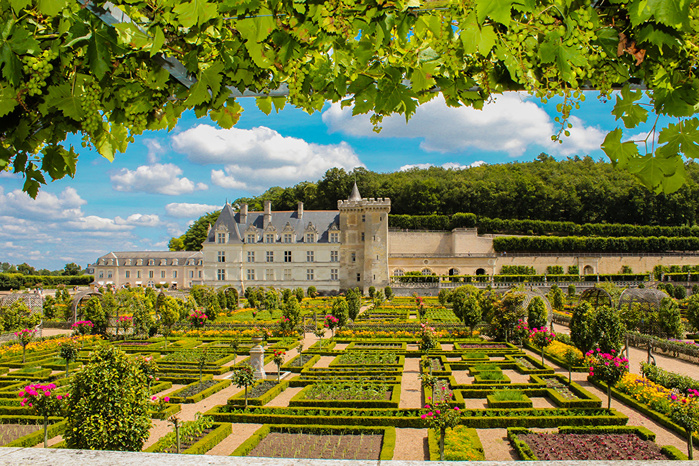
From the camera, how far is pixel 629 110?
63.7 inches

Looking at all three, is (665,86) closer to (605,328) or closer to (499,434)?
(499,434)

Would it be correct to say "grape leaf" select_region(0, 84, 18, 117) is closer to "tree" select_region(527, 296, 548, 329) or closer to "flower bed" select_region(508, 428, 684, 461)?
"flower bed" select_region(508, 428, 684, 461)

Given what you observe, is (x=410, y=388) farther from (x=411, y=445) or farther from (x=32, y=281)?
(x=32, y=281)

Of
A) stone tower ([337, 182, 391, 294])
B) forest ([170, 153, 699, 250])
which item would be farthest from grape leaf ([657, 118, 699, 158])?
forest ([170, 153, 699, 250])

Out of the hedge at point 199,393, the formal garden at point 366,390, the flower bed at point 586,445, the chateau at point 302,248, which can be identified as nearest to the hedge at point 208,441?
the formal garden at point 366,390

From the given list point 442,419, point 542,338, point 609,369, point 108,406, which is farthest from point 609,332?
point 108,406

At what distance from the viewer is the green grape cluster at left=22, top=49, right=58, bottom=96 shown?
5.65 feet

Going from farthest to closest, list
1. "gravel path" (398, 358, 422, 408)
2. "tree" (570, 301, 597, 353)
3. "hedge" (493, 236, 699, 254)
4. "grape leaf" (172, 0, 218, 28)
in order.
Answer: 1. "hedge" (493, 236, 699, 254)
2. "tree" (570, 301, 597, 353)
3. "gravel path" (398, 358, 422, 408)
4. "grape leaf" (172, 0, 218, 28)

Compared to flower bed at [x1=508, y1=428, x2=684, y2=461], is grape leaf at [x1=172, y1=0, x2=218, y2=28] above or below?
above

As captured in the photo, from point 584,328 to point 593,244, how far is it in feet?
138

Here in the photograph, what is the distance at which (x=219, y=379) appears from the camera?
14062 mm

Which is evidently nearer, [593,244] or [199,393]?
[199,393]

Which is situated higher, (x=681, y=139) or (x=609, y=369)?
(x=681, y=139)

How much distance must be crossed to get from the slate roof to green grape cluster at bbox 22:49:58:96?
1468 inches
